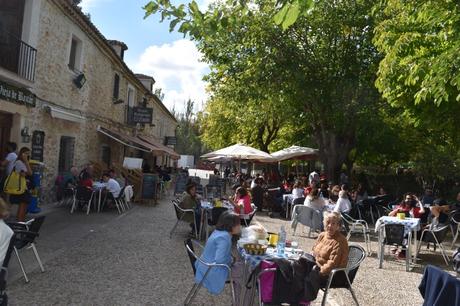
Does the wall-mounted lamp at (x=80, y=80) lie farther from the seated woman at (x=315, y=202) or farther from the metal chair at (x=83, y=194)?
the seated woman at (x=315, y=202)

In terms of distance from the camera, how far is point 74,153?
14.5 m

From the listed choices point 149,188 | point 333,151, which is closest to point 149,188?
point 149,188

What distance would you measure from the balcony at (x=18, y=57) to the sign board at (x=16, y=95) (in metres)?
0.38

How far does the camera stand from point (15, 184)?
8.40 m

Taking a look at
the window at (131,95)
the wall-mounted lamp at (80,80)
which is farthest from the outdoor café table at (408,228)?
the window at (131,95)

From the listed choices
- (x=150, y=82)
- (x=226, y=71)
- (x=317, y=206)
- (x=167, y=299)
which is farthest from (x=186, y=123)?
(x=167, y=299)

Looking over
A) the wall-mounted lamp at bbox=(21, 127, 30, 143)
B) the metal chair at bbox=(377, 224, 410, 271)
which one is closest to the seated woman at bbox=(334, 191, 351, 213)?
the metal chair at bbox=(377, 224, 410, 271)

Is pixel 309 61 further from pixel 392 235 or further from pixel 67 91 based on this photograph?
pixel 392 235

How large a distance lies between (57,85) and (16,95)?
2.68 m

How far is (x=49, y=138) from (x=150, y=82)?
17.0 m

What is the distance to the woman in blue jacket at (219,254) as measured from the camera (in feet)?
14.8

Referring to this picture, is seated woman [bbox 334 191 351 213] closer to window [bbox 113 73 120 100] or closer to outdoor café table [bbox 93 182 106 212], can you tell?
outdoor café table [bbox 93 182 106 212]

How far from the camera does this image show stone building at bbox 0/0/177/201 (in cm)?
1073

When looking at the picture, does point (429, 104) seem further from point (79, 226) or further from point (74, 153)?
point (74, 153)
